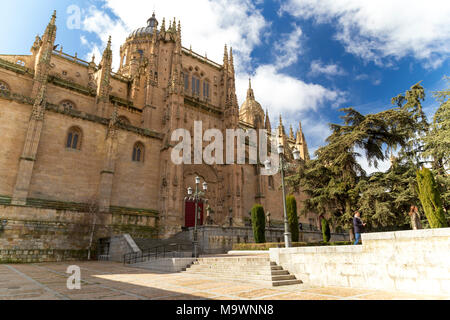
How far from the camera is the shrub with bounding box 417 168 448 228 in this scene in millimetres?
11172

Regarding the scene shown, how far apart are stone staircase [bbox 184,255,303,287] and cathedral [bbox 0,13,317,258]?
1323 cm

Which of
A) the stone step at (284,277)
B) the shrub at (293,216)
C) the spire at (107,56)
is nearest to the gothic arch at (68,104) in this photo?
the spire at (107,56)

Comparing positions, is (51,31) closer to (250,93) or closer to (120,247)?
(120,247)

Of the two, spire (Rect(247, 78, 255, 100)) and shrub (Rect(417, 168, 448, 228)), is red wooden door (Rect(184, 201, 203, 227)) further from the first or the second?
spire (Rect(247, 78, 255, 100))

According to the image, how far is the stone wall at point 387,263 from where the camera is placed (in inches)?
255

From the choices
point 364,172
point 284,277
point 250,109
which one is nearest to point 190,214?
point 364,172

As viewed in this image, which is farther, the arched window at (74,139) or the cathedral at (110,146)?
the arched window at (74,139)

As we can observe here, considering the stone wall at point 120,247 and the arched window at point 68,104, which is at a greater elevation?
the arched window at point 68,104

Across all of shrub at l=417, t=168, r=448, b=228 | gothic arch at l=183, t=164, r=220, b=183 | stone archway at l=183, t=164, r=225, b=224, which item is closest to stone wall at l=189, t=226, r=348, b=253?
stone archway at l=183, t=164, r=225, b=224

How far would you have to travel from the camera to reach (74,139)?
23.1 metres

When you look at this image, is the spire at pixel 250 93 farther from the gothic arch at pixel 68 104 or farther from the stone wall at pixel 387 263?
the stone wall at pixel 387 263

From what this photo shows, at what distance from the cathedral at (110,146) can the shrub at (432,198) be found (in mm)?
18574

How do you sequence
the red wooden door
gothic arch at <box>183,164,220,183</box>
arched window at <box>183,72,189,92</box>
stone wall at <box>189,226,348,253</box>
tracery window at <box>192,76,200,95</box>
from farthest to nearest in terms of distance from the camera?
1. tracery window at <box>192,76,200,95</box>
2. arched window at <box>183,72,189,92</box>
3. gothic arch at <box>183,164,220,183</box>
4. the red wooden door
5. stone wall at <box>189,226,348,253</box>
